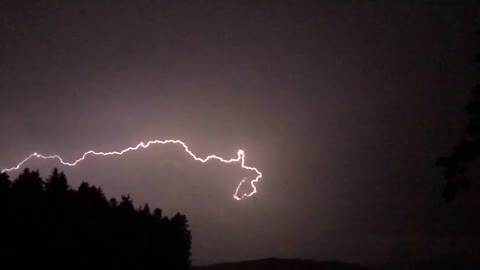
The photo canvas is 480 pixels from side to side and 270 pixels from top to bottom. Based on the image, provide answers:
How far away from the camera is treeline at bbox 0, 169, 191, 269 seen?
56.4ft

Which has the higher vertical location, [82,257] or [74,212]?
[74,212]

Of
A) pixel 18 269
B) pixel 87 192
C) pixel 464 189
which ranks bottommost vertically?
pixel 18 269

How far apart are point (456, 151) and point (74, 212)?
16.1m

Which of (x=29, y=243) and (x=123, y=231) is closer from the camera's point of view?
(x=29, y=243)

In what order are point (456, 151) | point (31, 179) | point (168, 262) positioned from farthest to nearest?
point (168, 262)
point (31, 179)
point (456, 151)

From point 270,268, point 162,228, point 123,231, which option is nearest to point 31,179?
point 123,231

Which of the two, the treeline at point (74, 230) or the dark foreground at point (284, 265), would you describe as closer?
the treeline at point (74, 230)

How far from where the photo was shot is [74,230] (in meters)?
18.8

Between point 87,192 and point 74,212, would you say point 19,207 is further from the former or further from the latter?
point 87,192

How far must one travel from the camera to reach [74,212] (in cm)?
1977

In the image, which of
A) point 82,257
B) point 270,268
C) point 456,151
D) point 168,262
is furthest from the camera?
point 270,268

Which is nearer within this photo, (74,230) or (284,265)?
(74,230)

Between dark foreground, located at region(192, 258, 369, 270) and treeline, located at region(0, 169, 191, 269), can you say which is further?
dark foreground, located at region(192, 258, 369, 270)

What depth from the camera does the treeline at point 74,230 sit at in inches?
677
